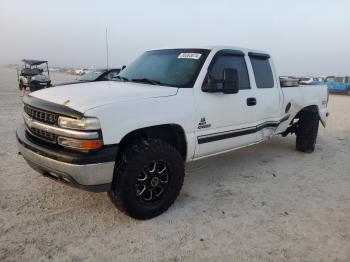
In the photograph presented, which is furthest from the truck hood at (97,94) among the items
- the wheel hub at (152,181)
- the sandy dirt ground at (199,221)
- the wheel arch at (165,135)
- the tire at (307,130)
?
the tire at (307,130)

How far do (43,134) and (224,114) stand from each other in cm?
217

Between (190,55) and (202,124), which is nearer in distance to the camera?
(202,124)

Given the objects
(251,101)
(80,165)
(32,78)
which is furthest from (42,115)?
(32,78)

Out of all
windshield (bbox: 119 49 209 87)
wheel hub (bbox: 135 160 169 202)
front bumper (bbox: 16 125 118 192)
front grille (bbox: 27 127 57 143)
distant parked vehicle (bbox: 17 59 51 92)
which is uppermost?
windshield (bbox: 119 49 209 87)

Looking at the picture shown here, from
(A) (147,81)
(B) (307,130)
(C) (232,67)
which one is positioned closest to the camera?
(A) (147,81)

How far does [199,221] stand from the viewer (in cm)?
357

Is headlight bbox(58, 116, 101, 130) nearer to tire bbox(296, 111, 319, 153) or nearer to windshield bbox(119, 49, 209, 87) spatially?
windshield bbox(119, 49, 209, 87)

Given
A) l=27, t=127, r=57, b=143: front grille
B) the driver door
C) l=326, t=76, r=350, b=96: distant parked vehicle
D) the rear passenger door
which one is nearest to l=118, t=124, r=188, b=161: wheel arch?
the driver door

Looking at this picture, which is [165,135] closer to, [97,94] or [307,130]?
[97,94]

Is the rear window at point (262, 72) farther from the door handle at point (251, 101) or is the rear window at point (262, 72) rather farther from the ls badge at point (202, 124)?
the ls badge at point (202, 124)

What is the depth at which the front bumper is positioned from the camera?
3.03 metres

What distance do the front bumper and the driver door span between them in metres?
1.23

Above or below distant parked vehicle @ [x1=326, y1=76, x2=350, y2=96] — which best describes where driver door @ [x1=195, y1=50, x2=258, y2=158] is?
above

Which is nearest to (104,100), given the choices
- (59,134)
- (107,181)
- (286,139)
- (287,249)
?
(59,134)
